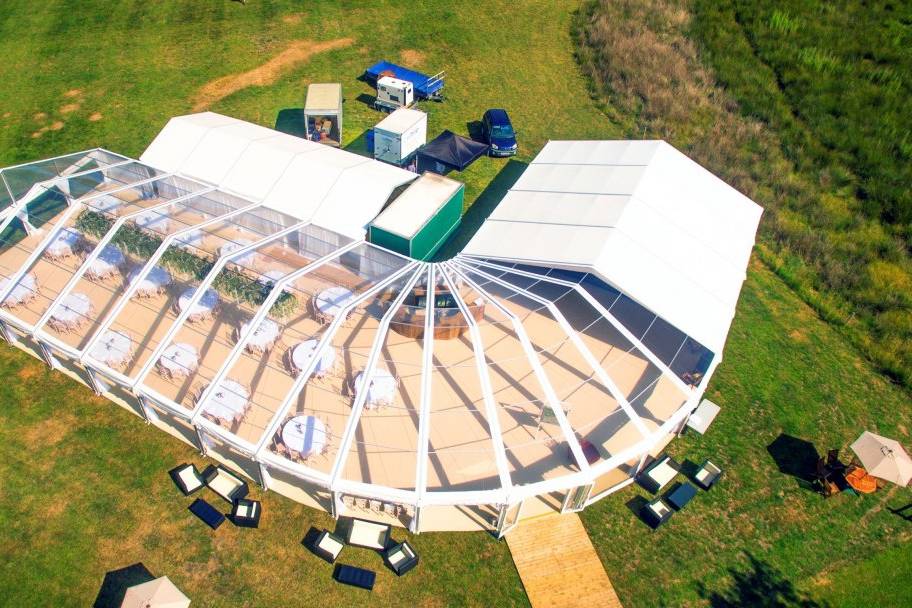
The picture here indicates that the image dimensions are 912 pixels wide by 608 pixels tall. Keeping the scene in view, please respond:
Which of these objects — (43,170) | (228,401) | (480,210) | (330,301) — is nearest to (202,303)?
(228,401)

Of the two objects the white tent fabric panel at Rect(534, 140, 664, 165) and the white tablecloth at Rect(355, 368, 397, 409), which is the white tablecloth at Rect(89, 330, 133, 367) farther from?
the white tent fabric panel at Rect(534, 140, 664, 165)

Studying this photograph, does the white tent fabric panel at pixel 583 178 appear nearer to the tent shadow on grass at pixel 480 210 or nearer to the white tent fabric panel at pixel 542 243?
the white tent fabric panel at pixel 542 243

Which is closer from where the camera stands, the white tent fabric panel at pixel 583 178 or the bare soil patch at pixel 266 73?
the white tent fabric panel at pixel 583 178

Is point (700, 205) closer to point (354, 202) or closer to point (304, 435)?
point (354, 202)

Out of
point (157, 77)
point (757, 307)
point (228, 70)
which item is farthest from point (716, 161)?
point (157, 77)

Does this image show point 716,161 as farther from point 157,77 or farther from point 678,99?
point 157,77

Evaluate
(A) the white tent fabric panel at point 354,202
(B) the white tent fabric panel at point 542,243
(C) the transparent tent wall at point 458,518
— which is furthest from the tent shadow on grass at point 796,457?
(A) the white tent fabric panel at point 354,202
